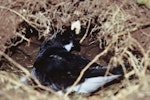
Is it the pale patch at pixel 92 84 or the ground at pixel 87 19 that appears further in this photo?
the ground at pixel 87 19

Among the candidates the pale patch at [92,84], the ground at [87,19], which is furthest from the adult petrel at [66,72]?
the ground at [87,19]

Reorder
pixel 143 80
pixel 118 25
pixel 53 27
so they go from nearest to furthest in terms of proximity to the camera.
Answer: pixel 143 80
pixel 118 25
pixel 53 27

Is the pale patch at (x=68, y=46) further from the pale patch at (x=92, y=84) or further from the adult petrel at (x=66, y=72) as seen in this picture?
the pale patch at (x=92, y=84)

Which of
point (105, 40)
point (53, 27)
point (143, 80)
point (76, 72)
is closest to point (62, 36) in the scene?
point (53, 27)

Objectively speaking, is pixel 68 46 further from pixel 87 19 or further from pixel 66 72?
pixel 66 72

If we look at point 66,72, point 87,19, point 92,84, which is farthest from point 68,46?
point 92,84

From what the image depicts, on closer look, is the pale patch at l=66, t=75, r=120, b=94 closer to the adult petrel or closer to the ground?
the adult petrel

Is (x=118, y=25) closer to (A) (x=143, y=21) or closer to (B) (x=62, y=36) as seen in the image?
(A) (x=143, y=21)

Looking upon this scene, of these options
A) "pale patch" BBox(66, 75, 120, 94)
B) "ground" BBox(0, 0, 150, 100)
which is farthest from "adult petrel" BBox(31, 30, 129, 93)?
"ground" BBox(0, 0, 150, 100)

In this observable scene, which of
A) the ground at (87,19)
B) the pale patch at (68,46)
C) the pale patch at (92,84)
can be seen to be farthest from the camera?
the pale patch at (68,46)
